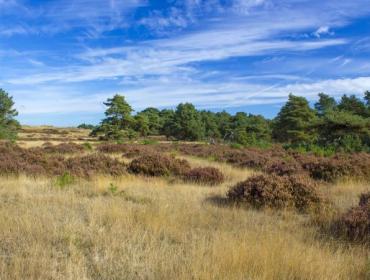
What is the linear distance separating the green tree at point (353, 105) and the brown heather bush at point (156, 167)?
109ft

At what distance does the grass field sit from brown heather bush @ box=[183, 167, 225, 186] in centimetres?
267

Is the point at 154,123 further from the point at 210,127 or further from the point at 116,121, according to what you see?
the point at 116,121

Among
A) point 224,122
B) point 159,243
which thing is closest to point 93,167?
point 159,243

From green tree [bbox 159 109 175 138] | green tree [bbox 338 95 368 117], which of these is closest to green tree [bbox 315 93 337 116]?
green tree [bbox 338 95 368 117]

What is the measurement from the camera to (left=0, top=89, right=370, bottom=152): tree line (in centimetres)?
2256

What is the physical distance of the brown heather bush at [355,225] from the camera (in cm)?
523

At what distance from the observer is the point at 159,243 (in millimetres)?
4945

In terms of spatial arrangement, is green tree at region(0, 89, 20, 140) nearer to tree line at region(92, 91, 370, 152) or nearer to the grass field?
tree line at region(92, 91, 370, 152)

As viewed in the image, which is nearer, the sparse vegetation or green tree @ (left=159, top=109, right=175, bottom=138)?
the sparse vegetation

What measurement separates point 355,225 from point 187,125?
57.3 m

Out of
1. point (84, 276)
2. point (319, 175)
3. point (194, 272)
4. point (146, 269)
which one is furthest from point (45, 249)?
point (319, 175)

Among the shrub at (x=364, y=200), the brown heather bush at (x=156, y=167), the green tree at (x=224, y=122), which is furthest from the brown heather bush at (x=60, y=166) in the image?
the green tree at (x=224, y=122)

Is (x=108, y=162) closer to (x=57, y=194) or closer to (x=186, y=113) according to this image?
(x=57, y=194)

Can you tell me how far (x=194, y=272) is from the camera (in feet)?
12.2
